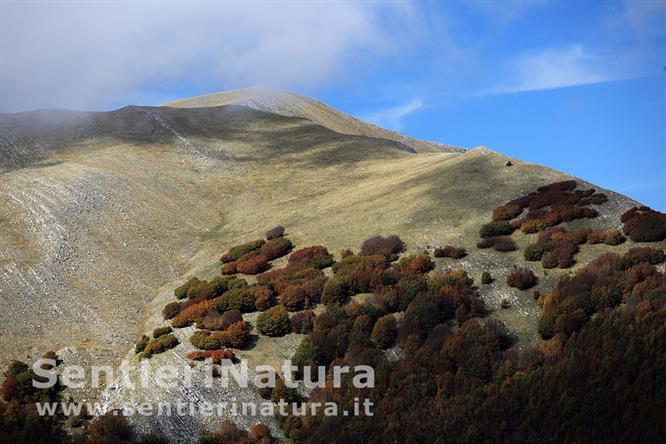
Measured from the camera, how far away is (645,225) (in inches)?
1323

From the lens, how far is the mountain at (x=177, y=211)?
3366cm

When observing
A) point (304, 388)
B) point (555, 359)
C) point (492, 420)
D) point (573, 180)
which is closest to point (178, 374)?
point (304, 388)

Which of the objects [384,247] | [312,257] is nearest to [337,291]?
[384,247]

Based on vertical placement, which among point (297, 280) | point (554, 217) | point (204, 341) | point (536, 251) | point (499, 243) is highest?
point (554, 217)

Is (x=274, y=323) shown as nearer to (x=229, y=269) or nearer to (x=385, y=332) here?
(x=385, y=332)

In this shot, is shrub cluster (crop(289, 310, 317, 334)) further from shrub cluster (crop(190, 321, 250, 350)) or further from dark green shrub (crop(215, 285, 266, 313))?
dark green shrub (crop(215, 285, 266, 313))

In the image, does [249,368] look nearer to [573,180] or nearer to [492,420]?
[492,420]

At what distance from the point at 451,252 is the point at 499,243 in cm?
287

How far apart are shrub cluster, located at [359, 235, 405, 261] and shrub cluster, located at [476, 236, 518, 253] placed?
4811 millimetres

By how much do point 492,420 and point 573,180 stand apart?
23.9m

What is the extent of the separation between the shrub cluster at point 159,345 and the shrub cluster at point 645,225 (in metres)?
25.3

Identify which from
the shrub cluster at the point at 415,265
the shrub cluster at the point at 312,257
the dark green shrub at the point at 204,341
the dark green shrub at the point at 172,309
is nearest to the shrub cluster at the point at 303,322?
the dark green shrub at the point at 204,341

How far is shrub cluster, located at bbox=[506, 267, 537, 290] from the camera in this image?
31.6 m

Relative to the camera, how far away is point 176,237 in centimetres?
5016
